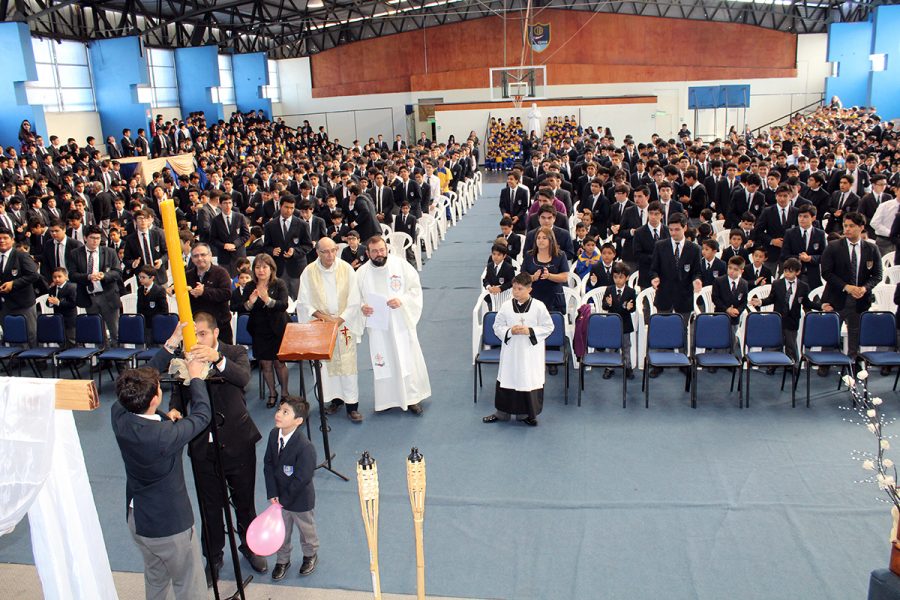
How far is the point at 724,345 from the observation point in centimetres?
784

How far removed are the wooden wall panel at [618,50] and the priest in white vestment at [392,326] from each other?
30256 millimetres

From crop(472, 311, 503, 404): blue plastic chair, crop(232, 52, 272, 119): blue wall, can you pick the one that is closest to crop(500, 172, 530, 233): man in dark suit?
crop(472, 311, 503, 404): blue plastic chair

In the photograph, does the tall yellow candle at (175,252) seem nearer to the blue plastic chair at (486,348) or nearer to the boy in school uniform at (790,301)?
the blue plastic chair at (486,348)

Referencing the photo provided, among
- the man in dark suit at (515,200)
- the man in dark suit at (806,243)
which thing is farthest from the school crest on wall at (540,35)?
the man in dark suit at (806,243)

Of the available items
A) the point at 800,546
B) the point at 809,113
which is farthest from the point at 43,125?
the point at 809,113

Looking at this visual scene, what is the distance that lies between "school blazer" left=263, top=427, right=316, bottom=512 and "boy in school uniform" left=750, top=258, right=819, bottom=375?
5.34m

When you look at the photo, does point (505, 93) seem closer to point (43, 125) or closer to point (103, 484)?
point (43, 125)

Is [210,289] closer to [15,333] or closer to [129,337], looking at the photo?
[129,337]

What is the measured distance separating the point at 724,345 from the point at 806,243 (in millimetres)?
2375

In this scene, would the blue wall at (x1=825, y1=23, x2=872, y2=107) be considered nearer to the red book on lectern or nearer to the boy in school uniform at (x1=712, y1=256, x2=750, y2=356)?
the boy in school uniform at (x1=712, y1=256, x2=750, y2=356)

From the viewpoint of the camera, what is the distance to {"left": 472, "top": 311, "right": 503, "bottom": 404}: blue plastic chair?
802 centimetres

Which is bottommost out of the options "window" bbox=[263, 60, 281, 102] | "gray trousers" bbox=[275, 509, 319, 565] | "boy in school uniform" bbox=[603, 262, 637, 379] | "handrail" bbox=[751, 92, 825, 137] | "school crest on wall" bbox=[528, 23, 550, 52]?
"gray trousers" bbox=[275, 509, 319, 565]

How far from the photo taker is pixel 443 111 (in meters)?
31.7

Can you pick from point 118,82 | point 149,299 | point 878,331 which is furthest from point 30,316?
point 118,82
